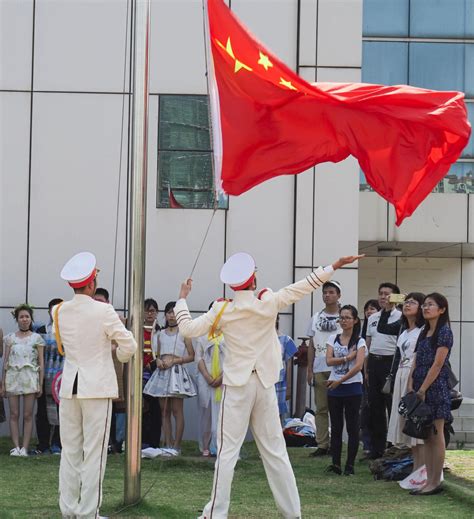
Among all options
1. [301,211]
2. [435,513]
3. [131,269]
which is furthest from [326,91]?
[301,211]

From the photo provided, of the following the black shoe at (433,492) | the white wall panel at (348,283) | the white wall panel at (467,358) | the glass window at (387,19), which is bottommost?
the black shoe at (433,492)

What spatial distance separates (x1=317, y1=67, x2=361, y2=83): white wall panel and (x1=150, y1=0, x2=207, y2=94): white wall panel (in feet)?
5.47

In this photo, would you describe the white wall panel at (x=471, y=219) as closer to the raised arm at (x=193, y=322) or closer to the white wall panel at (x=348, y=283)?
the white wall panel at (x=348, y=283)

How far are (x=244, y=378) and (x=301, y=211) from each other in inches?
280

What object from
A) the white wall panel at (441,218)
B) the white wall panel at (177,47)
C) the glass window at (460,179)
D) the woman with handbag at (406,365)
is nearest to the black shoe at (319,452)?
the woman with handbag at (406,365)

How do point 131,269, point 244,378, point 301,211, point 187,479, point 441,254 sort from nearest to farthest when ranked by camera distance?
point 244,378 → point 131,269 → point 187,479 → point 301,211 → point 441,254

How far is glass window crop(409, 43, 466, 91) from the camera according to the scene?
63.4 feet

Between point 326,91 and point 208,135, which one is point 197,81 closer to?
point 208,135

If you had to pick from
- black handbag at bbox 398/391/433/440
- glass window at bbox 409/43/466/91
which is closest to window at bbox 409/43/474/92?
glass window at bbox 409/43/466/91

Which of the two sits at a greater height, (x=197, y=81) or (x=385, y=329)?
(x=197, y=81)

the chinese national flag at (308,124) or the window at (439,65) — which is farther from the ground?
the window at (439,65)

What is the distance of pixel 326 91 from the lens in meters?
9.40

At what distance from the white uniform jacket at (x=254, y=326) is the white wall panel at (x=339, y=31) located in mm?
7497

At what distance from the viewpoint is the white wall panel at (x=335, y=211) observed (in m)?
15.2
